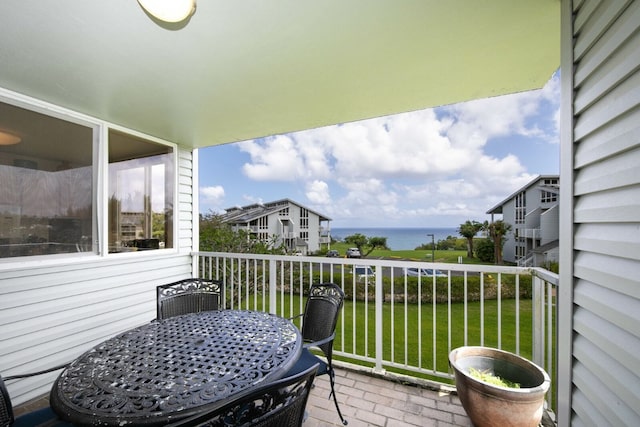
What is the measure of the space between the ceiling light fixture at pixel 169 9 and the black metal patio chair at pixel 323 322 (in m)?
2.02

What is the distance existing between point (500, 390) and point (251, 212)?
10.7m

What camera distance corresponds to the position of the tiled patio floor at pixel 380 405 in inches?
80.0

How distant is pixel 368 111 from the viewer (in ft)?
9.59

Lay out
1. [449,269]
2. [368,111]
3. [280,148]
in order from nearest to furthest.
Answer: [449,269] < [368,111] < [280,148]

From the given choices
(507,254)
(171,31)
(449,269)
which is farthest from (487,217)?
(171,31)

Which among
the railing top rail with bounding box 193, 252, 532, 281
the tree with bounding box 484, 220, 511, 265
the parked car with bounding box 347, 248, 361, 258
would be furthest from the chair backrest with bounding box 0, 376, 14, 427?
the tree with bounding box 484, 220, 511, 265

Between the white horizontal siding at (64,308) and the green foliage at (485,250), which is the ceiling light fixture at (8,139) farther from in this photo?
Answer: the green foliage at (485,250)

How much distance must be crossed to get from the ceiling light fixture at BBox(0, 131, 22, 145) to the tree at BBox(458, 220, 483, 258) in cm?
1317

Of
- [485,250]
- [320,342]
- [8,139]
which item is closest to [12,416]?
[320,342]

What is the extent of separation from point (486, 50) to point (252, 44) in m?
1.63

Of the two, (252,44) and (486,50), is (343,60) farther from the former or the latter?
(486,50)

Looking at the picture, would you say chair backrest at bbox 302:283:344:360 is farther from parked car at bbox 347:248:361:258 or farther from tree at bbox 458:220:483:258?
tree at bbox 458:220:483:258

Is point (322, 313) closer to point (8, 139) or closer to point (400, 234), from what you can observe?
point (8, 139)

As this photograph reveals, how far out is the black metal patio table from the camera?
1076mm
